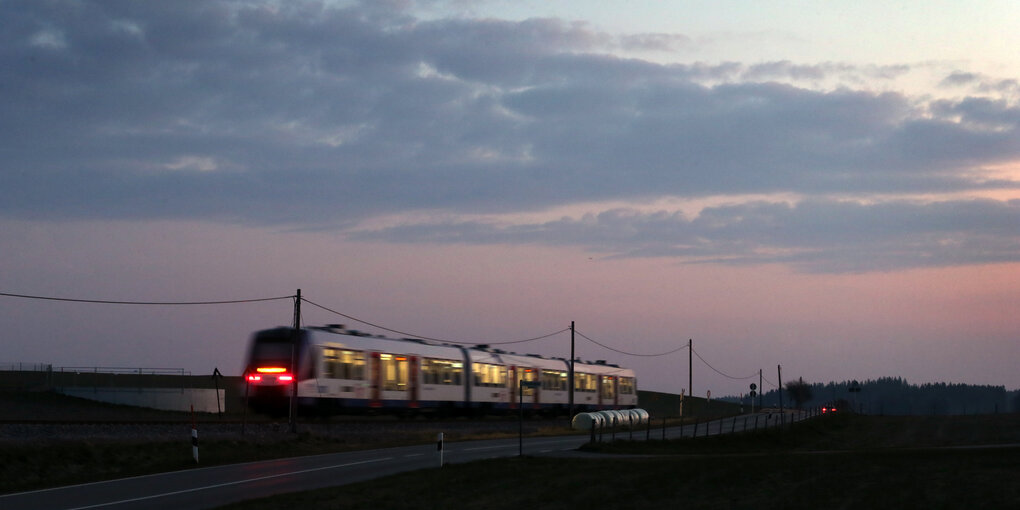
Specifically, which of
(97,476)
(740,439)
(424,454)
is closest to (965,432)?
(740,439)

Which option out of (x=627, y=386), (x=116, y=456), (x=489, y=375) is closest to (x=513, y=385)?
(x=489, y=375)

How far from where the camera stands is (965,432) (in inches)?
2534

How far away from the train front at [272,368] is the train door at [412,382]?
704 centimetres

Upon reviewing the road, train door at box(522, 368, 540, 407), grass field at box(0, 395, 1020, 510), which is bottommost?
the road

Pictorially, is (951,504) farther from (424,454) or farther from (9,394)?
(9,394)

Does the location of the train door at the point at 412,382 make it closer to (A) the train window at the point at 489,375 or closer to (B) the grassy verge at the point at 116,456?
(A) the train window at the point at 489,375

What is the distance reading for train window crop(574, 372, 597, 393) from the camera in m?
68.9

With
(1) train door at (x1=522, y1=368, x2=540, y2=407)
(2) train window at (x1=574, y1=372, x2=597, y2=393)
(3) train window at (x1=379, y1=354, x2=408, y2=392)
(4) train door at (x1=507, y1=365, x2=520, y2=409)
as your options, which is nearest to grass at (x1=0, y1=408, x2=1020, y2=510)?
(3) train window at (x1=379, y1=354, x2=408, y2=392)

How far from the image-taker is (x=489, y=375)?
57750 mm

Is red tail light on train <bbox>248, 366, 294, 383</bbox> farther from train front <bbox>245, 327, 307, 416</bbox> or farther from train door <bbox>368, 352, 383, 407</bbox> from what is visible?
train door <bbox>368, 352, 383, 407</bbox>

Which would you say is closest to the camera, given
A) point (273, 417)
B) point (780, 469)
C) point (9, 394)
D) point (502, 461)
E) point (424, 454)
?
point (780, 469)

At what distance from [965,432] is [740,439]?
21.7m

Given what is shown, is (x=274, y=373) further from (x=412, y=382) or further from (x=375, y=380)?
(x=412, y=382)

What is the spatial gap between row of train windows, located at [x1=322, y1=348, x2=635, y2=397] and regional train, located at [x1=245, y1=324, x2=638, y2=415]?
4cm
